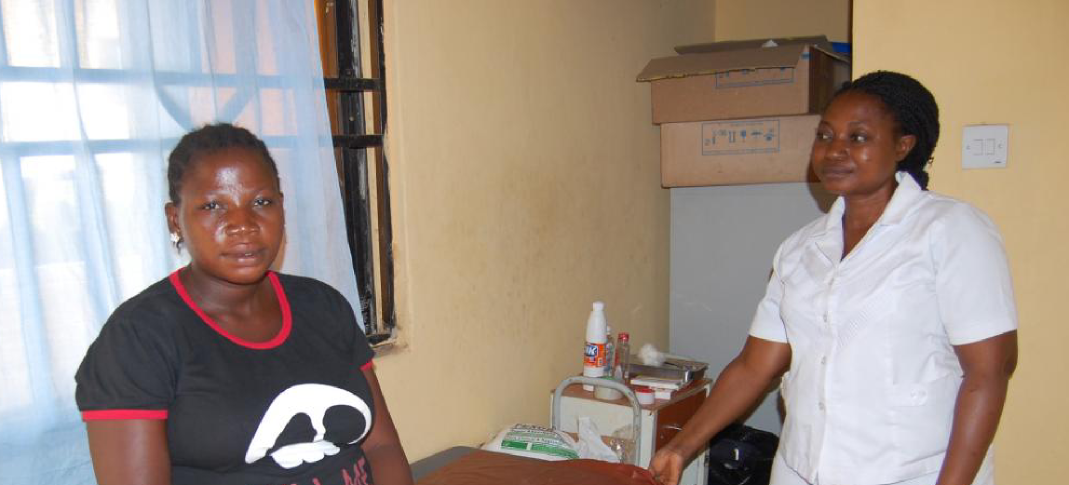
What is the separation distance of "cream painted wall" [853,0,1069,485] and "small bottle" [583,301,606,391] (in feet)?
4.12

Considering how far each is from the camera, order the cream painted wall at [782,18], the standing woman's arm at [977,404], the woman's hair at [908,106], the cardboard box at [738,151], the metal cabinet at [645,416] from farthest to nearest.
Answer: the cream painted wall at [782,18] < the cardboard box at [738,151] < the metal cabinet at [645,416] < the woman's hair at [908,106] < the standing woman's arm at [977,404]

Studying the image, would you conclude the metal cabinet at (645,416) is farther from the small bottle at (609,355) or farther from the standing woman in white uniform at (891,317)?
the standing woman in white uniform at (891,317)

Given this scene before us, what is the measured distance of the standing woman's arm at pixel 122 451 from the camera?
116 cm

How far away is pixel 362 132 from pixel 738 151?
1884 mm

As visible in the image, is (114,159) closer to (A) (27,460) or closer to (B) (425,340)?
(A) (27,460)

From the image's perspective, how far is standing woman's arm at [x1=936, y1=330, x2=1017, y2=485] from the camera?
1.47 meters

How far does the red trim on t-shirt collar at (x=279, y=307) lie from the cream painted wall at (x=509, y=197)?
939 mm

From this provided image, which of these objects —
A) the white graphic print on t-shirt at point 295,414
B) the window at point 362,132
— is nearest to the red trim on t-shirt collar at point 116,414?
the white graphic print on t-shirt at point 295,414

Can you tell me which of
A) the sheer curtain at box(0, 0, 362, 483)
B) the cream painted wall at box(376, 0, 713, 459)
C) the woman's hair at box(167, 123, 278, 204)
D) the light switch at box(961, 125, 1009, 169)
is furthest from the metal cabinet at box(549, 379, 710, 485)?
the woman's hair at box(167, 123, 278, 204)

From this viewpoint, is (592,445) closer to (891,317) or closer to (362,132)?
(362,132)

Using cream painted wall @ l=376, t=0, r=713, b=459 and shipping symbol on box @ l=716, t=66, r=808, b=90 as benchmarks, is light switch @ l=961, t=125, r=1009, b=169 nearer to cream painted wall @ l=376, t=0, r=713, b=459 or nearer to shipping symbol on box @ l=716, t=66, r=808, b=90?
shipping symbol on box @ l=716, t=66, r=808, b=90

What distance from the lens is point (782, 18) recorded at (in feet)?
14.4

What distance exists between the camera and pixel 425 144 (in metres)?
2.49

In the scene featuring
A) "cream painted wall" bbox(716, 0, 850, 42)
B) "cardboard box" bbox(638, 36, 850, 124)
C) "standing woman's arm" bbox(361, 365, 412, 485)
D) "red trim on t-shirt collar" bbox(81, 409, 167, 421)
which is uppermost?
"cream painted wall" bbox(716, 0, 850, 42)
